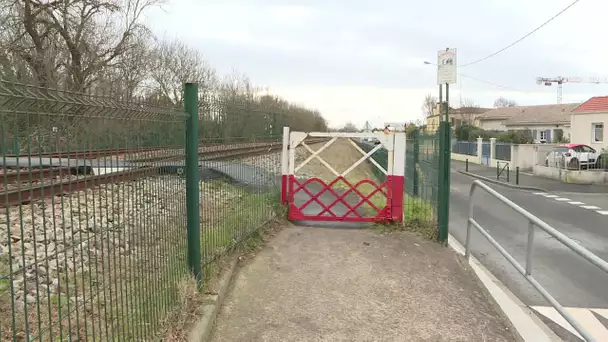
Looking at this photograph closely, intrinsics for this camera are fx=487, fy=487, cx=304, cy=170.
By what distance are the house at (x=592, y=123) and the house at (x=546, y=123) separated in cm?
1909

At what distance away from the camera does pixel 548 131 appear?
2253 inches

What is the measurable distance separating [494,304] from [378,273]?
135 centimetres

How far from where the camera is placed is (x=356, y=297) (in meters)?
5.12

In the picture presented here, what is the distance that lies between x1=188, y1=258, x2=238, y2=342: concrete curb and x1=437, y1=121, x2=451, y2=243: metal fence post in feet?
11.7

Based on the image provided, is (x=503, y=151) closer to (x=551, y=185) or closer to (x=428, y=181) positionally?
(x=551, y=185)

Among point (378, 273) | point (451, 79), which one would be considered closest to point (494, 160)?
point (451, 79)

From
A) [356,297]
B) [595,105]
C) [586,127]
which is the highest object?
[595,105]

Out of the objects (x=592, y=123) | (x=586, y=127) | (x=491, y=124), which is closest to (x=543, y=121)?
(x=491, y=124)

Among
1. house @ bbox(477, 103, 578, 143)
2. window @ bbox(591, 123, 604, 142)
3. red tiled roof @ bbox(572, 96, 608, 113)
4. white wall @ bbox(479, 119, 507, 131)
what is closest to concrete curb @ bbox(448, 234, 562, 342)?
red tiled roof @ bbox(572, 96, 608, 113)

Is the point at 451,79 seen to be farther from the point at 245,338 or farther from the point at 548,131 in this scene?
the point at 548,131

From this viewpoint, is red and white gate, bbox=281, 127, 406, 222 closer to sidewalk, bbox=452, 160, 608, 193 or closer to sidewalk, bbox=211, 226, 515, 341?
sidewalk, bbox=211, 226, 515, 341

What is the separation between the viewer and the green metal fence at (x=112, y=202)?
2.26 m

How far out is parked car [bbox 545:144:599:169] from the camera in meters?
24.9

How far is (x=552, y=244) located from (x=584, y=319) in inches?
155
